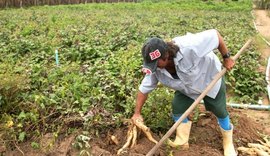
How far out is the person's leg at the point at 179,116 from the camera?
13.1ft

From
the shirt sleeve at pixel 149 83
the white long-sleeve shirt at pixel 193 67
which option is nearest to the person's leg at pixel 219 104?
the white long-sleeve shirt at pixel 193 67

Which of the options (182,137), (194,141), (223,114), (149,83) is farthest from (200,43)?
(194,141)

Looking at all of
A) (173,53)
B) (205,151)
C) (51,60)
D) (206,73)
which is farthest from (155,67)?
(51,60)

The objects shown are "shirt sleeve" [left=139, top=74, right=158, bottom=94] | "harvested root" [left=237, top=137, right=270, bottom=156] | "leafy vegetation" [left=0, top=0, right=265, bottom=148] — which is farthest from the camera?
"leafy vegetation" [left=0, top=0, right=265, bottom=148]

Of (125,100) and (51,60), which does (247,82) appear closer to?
(125,100)

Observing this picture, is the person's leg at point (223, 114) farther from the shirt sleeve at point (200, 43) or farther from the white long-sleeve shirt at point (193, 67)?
the shirt sleeve at point (200, 43)

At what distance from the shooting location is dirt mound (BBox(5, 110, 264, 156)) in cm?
389

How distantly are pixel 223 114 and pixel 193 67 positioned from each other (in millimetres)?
773

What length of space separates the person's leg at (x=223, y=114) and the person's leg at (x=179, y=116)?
0.23 metres

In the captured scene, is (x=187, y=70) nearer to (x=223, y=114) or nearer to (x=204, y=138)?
(x=223, y=114)

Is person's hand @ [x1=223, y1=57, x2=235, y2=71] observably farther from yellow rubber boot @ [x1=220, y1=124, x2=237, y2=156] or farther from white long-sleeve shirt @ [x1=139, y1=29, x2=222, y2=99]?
yellow rubber boot @ [x1=220, y1=124, x2=237, y2=156]

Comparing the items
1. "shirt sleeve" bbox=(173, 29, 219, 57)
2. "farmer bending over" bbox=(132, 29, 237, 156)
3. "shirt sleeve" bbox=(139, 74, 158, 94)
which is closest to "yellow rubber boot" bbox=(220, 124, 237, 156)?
"farmer bending over" bbox=(132, 29, 237, 156)

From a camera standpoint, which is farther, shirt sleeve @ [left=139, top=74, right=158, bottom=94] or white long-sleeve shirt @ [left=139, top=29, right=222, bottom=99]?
shirt sleeve @ [left=139, top=74, right=158, bottom=94]

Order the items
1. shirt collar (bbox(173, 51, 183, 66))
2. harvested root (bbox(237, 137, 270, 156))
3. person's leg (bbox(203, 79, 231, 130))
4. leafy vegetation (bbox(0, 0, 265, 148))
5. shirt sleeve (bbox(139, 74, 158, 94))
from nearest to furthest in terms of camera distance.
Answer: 1. shirt collar (bbox(173, 51, 183, 66))
2. shirt sleeve (bbox(139, 74, 158, 94))
3. person's leg (bbox(203, 79, 231, 130))
4. harvested root (bbox(237, 137, 270, 156))
5. leafy vegetation (bbox(0, 0, 265, 148))
